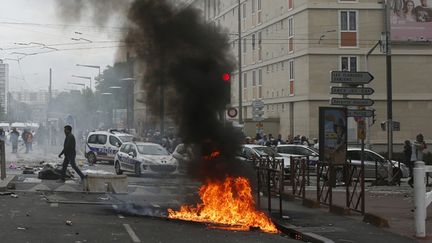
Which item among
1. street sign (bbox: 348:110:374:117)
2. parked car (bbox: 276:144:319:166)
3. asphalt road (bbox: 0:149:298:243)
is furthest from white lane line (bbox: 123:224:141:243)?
parked car (bbox: 276:144:319:166)

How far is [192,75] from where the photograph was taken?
35.4 ft

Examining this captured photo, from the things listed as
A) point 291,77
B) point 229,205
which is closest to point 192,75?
point 229,205

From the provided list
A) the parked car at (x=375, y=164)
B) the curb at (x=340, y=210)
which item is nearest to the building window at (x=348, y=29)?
the parked car at (x=375, y=164)

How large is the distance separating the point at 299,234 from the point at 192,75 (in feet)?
11.3

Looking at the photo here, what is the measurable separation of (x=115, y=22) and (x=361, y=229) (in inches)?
229

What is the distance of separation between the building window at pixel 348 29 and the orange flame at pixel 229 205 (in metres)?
27.4

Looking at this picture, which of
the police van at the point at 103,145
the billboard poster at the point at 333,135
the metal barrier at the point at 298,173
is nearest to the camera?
the billboard poster at the point at 333,135

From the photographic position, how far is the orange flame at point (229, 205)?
411 inches

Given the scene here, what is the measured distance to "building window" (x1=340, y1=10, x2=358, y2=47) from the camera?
36312 mm

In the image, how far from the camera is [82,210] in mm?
11531

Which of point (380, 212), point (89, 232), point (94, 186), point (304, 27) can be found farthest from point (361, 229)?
point (304, 27)

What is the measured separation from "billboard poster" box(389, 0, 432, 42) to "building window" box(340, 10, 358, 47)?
95.4 inches

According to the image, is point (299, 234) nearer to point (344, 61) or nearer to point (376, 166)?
point (376, 166)

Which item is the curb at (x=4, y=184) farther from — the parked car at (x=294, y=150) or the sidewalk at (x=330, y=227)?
the parked car at (x=294, y=150)
